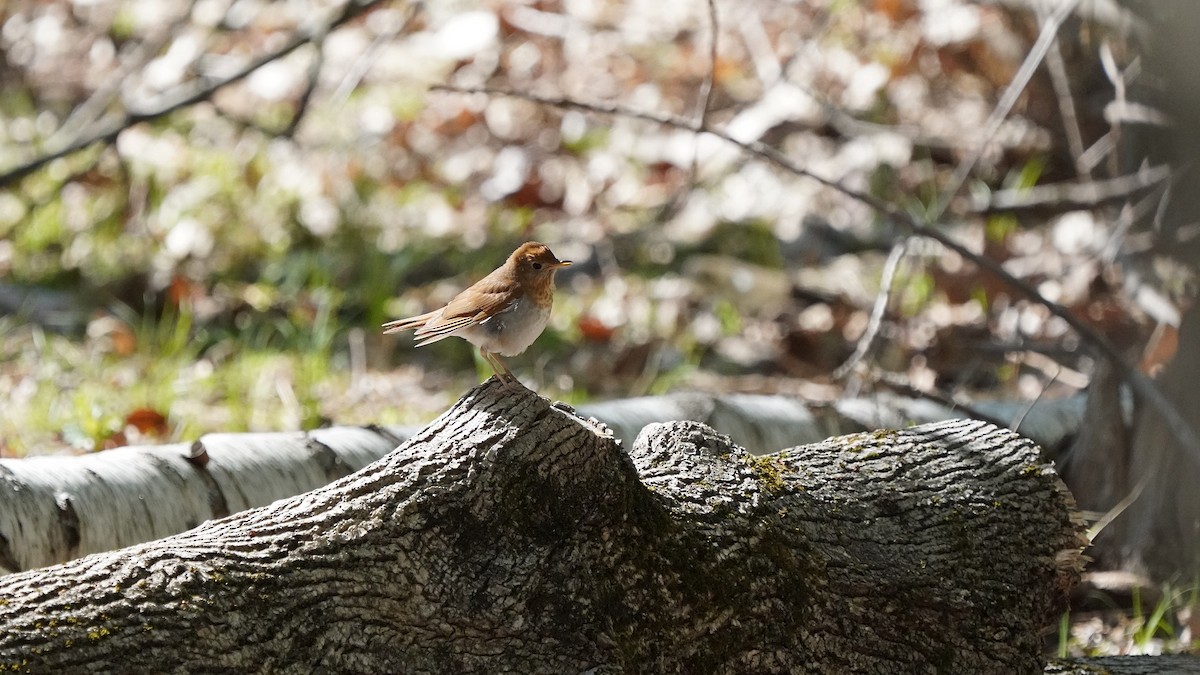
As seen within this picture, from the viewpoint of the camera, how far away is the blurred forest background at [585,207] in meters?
4.79

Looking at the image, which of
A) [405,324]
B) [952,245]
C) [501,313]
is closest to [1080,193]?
[952,245]

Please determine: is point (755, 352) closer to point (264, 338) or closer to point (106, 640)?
point (264, 338)

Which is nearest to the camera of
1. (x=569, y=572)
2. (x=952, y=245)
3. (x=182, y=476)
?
(x=569, y=572)

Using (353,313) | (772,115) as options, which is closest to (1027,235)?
(772,115)

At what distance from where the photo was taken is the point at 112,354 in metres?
5.35

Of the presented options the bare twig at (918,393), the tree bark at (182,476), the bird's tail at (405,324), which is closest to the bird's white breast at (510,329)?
the bird's tail at (405,324)

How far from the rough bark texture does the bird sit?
1.60ft

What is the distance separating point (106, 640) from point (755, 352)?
14.5 ft

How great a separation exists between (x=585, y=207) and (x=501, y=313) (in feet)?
15.3

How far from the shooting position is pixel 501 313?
3.03 meters

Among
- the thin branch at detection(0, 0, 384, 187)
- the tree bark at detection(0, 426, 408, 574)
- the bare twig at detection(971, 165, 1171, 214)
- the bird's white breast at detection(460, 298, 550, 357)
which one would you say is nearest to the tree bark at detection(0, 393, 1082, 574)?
the tree bark at detection(0, 426, 408, 574)

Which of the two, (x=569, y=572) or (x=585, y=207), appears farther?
(x=585, y=207)

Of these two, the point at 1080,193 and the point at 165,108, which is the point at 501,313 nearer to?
the point at 165,108

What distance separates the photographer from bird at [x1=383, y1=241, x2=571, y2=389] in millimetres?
3025
